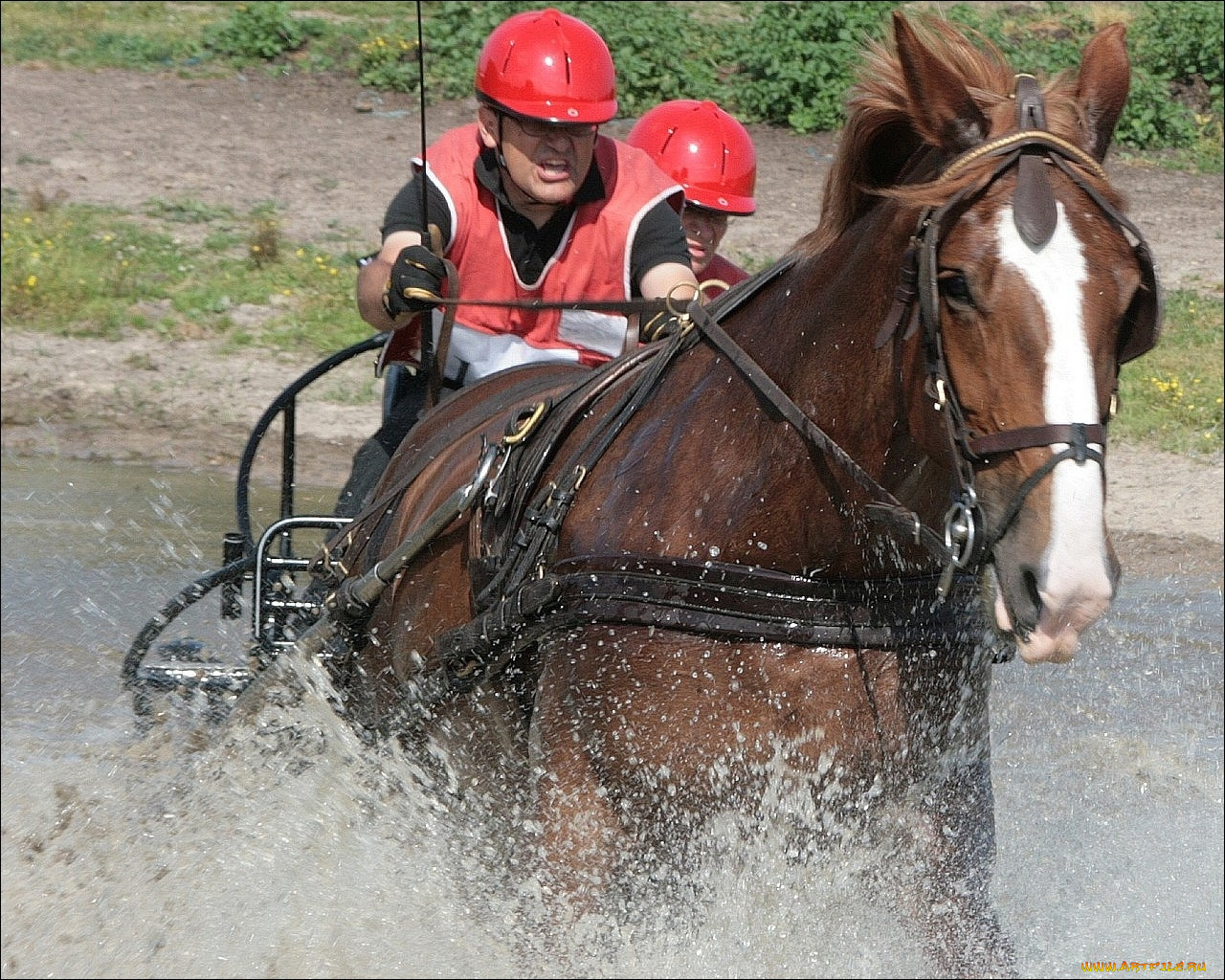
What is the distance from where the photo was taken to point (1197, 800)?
5035 millimetres

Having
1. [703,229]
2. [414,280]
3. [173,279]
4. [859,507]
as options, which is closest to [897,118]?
[859,507]

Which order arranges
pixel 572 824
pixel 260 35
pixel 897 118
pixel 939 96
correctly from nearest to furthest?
1. pixel 939 96
2. pixel 897 118
3. pixel 572 824
4. pixel 260 35

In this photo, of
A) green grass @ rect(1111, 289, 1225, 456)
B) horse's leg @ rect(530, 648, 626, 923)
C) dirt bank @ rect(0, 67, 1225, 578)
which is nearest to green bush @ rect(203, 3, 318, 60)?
dirt bank @ rect(0, 67, 1225, 578)

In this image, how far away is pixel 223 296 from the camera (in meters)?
9.59

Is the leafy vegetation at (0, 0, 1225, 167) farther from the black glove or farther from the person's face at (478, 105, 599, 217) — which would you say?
the black glove

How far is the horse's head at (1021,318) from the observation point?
83.4 inches

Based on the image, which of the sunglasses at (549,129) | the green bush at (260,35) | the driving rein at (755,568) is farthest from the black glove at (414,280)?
the green bush at (260,35)

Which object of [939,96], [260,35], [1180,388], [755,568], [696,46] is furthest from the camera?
[260,35]

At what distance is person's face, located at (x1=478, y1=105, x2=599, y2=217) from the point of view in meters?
3.79

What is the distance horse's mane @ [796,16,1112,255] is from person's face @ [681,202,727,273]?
2.74 m

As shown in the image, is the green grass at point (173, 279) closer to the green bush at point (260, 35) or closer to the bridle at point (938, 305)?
the green bush at point (260, 35)

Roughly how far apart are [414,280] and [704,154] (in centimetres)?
227

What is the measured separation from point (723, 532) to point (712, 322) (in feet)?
1.24

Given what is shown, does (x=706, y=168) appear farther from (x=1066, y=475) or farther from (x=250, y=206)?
(x=250, y=206)
